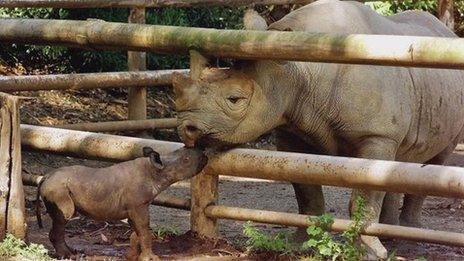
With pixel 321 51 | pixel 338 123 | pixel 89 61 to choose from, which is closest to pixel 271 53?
pixel 321 51

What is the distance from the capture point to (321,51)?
538 cm

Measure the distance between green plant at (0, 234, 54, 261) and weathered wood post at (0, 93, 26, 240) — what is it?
136 mm

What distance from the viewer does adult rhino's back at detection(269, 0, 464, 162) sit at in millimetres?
6855

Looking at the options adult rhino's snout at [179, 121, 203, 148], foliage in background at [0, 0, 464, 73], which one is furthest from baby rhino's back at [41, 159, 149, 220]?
foliage in background at [0, 0, 464, 73]

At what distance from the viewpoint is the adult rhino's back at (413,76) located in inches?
270

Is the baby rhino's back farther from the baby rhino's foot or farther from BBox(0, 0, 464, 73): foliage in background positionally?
BBox(0, 0, 464, 73): foliage in background

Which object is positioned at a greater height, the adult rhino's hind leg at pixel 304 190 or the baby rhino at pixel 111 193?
the baby rhino at pixel 111 193

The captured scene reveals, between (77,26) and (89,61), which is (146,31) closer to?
(77,26)

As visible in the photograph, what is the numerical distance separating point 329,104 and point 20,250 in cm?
204

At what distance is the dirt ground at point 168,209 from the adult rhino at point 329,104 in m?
0.55

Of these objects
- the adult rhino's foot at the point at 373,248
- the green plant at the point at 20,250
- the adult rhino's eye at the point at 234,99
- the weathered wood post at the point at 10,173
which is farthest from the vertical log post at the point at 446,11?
the green plant at the point at 20,250

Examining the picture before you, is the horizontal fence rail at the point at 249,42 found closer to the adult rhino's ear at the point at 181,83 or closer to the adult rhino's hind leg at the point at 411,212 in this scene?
the adult rhino's ear at the point at 181,83

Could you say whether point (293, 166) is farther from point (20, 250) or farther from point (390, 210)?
point (390, 210)

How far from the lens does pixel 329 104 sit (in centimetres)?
670
